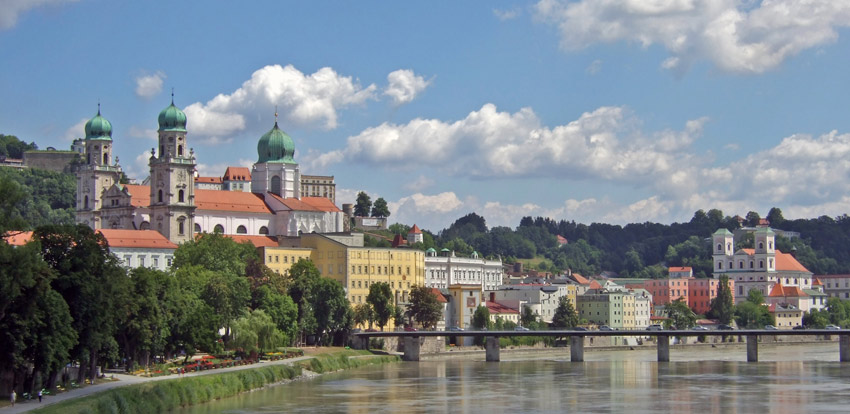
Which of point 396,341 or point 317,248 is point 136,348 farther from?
point 317,248

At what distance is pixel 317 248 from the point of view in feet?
457

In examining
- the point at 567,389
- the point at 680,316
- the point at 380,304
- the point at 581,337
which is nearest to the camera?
the point at 567,389

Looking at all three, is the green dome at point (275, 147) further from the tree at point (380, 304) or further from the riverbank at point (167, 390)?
the riverbank at point (167, 390)

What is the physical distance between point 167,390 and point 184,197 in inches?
2986

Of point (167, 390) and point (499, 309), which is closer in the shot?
point (167, 390)

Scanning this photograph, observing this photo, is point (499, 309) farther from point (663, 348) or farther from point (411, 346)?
point (663, 348)

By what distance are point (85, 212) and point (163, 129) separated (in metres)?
14.0

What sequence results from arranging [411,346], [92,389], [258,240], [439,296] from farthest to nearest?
[439,296] < [258,240] < [411,346] < [92,389]

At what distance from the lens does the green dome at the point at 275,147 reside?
158250mm

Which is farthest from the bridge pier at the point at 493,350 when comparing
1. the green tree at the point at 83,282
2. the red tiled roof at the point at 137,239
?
the green tree at the point at 83,282

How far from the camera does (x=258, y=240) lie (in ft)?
464

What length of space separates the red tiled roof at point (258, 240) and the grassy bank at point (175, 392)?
48.9m

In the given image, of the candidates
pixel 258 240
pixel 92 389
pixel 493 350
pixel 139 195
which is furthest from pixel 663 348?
pixel 92 389

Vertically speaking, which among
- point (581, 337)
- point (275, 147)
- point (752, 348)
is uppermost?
point (275, 147)
